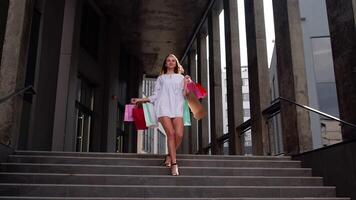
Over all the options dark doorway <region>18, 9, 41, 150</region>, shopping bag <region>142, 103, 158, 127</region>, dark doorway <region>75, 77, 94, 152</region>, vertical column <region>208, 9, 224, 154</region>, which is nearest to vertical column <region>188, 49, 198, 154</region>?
vertical column <region>208, 9, 224, 154</region>

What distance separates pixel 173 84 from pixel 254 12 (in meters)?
6.49

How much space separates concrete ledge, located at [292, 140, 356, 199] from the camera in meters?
5.62

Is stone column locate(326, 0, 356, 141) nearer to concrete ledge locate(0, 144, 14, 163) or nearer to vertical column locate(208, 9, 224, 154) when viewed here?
concrete ledge locate(0, 144, 14, 163)

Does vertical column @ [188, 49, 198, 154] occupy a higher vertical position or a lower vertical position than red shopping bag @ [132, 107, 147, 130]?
higher

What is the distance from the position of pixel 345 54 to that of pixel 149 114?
3.34 m

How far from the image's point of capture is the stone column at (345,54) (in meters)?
6.12

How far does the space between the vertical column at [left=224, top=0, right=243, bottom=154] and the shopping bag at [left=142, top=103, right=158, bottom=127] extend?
683 cm

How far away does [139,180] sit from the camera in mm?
5680

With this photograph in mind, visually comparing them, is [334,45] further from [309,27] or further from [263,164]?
[309,27]

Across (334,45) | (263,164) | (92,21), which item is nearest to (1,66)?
(263,164)

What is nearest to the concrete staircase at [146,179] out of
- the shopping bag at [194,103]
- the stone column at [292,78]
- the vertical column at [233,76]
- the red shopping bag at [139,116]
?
the red shopping bag at [139,116]

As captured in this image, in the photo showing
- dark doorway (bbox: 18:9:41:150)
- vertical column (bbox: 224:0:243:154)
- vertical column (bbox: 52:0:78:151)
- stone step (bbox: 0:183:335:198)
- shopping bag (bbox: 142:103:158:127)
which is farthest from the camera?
vertical column (bbox: 224:0:243:154)

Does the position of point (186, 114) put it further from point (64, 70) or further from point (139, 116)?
point (64, 70)

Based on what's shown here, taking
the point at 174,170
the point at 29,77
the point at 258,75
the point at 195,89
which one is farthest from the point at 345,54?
the point at 29,77
